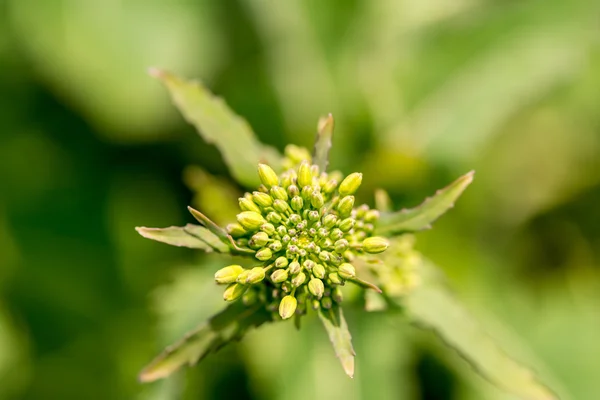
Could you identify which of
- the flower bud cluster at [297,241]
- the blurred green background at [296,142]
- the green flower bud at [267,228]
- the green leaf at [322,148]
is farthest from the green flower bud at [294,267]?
the blurred green background at [296,142]

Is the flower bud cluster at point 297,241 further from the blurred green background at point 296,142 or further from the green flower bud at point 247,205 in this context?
the blurred green background at point 296,142

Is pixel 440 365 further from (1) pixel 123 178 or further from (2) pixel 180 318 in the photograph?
(1) pixel 123 178

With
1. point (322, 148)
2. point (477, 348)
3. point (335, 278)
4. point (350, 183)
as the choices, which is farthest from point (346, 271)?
point (477, 348)

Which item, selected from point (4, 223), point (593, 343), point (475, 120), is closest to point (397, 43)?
point (475, 120)

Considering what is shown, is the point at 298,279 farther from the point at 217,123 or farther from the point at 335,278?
the point at 217,123

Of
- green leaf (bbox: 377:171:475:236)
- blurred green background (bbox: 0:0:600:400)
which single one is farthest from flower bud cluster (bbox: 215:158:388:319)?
blurred green background (bbox: 0:0:600:400)

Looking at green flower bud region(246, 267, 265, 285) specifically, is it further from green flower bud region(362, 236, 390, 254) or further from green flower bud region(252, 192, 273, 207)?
green flower bud region(362, 236, 390, 254)
